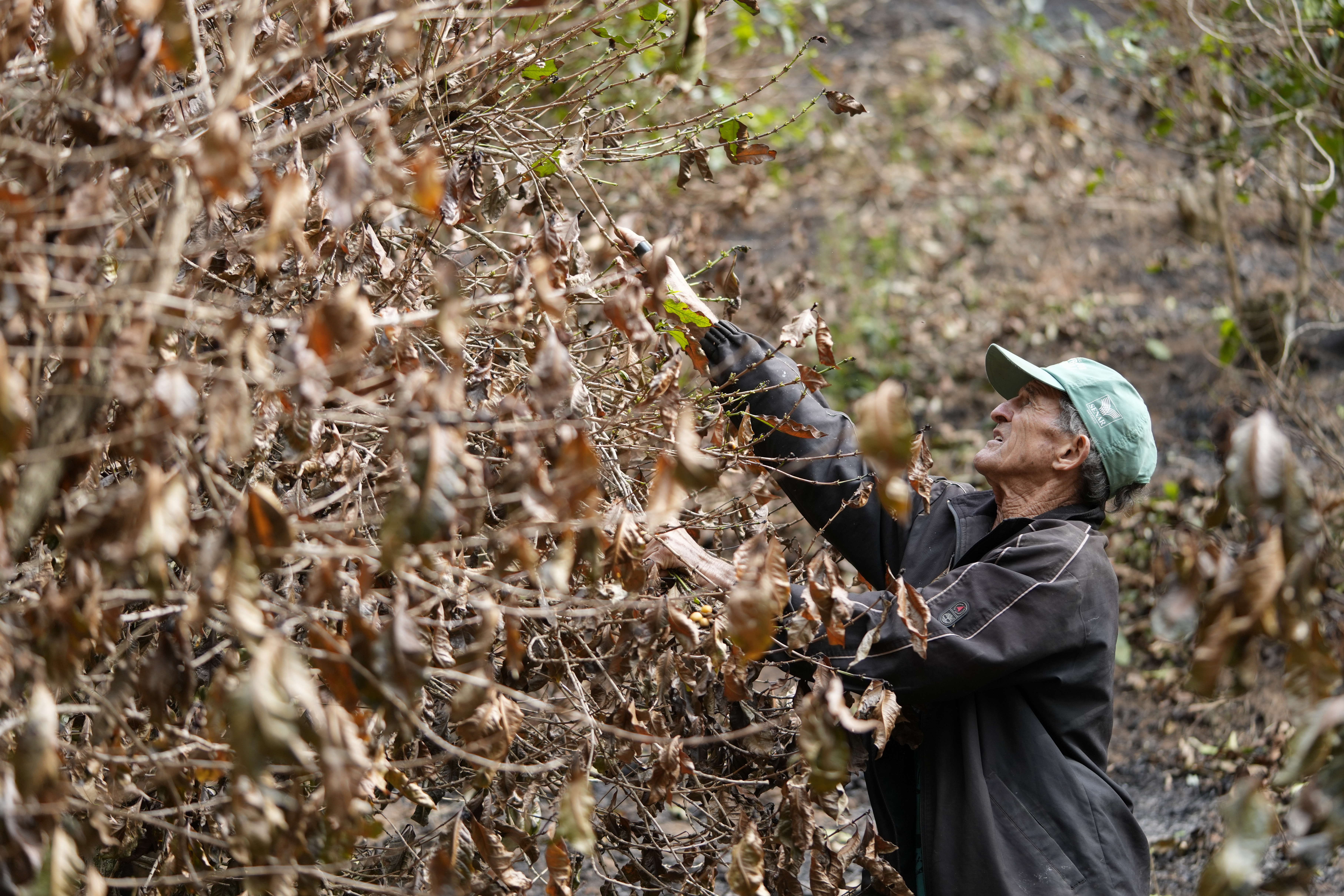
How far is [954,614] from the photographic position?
2363mm

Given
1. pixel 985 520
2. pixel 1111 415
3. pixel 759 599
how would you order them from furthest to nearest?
1. pixel 985 520
2. pixel 1111 415
3. pixel 759 599

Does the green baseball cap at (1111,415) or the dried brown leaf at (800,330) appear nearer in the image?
the dried brown leaf at (800,330)

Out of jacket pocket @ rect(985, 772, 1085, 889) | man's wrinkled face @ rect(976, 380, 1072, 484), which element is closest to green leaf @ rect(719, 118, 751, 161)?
man's wrinkled face @ rect(976, 380, 1072, 484)

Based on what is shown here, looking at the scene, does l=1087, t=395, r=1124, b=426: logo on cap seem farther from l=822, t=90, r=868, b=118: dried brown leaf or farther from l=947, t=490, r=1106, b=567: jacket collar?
l=822, t=90, r=868, b=118: dried brown leaf

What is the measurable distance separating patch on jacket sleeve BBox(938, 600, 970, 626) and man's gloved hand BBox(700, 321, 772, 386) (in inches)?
30.6

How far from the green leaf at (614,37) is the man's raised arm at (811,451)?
725 millimetres

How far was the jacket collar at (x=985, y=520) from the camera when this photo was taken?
2.63m

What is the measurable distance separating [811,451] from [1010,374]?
1.94 ft

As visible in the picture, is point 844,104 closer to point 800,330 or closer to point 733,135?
point 733,135

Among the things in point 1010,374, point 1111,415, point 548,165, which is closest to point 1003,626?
point 1111,415

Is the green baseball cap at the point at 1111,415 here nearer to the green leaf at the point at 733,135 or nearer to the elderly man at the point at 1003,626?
the elderly man at the point at 1003,626

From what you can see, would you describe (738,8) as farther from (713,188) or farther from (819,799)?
(819,799)

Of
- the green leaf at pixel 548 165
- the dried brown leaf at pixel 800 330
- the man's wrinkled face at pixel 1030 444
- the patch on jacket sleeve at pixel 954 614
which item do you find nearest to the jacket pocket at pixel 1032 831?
→ the patch on jacket sleeve at pixel 954 614

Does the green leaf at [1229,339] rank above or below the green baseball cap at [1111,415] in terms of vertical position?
below
